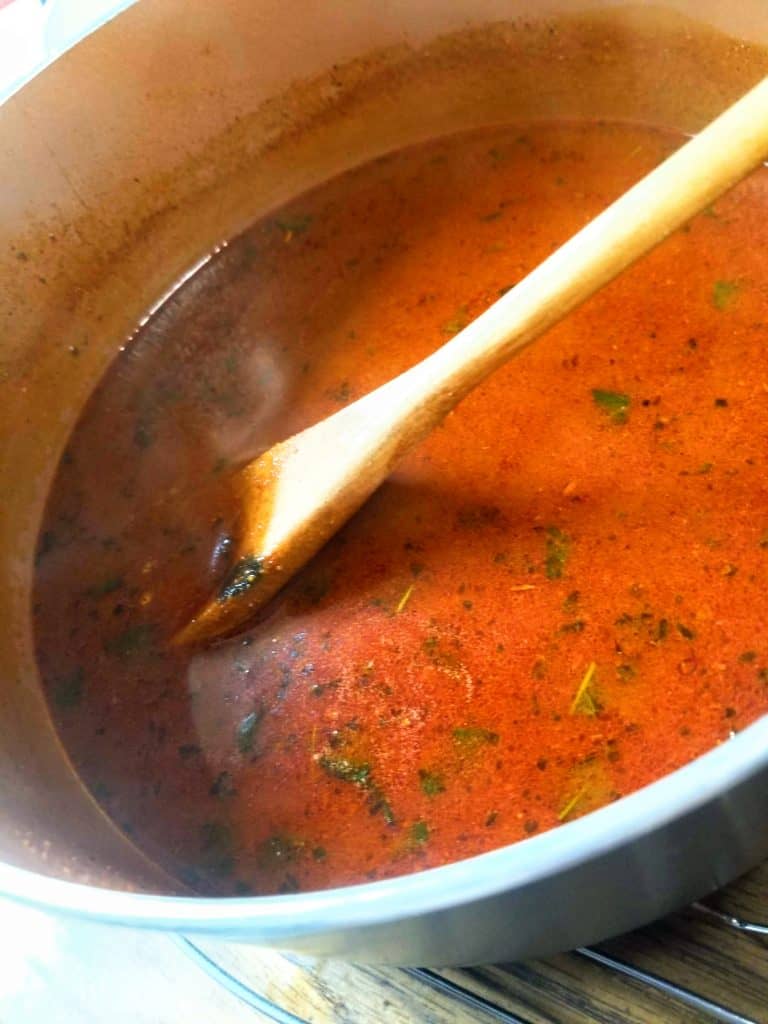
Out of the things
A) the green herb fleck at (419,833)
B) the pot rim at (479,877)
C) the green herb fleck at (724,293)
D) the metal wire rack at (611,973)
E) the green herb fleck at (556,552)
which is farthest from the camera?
the green herb fleck at (724,293)

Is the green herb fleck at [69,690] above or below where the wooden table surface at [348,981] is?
above

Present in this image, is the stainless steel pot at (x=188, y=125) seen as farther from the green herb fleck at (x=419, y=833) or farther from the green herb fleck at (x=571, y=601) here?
the green herb fleck at (x=571, y=601)

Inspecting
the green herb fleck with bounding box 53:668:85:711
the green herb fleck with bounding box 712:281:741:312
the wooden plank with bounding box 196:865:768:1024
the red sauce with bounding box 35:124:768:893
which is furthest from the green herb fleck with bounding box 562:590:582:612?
the green herb fleck with bounding box 53:668:85:711

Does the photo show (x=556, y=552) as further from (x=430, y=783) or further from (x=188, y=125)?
(x=188, y=125)

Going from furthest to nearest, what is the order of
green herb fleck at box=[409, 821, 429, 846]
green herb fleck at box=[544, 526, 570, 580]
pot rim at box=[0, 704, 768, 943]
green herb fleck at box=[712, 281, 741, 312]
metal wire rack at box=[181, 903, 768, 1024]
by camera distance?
green herb fleck at box=[712, 281, 741, 312], green herb fleck at box=[544, 526, 570, 580], green herb fleck at box=[409, 821, 429, 846], metal wire rack at box=[181, 903, 768, 1024], pot rim at box=[0, 704, 768, 943]

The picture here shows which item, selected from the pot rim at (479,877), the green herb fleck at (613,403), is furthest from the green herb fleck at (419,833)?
the green herb fleck at (613,403)

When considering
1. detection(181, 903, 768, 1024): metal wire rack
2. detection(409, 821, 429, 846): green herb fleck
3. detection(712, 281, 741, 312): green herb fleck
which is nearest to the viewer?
detection(181, 903, 768, 1024): metal wire rack

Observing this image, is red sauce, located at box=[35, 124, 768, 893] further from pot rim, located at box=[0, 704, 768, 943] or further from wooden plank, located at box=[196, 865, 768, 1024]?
pot rim, located at box=[0, 704, 768, 943]

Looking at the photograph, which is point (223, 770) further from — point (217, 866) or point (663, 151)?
point (663, 151)
